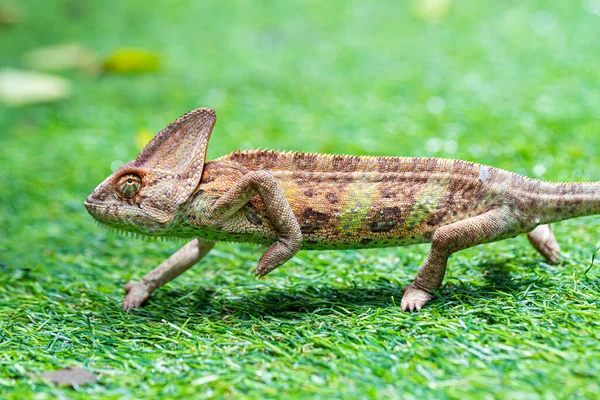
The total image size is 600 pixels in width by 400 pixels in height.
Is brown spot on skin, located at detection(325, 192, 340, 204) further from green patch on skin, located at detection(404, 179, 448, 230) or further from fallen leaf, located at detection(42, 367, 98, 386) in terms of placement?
fallen leaf, located at detection(42, 367, 98, 386)

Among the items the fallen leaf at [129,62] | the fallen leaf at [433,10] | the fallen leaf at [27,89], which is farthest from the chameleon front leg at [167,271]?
the fallen leaf at [433,10]

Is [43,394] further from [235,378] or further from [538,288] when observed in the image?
[538,288]

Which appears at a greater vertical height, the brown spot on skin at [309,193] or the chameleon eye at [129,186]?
the brown spot on skin at [309,193]

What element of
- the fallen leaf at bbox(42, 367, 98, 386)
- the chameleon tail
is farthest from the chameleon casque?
the fallen leaf at bbox(42, 367, 98, 386)

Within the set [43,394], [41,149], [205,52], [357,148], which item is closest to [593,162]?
[357,148]

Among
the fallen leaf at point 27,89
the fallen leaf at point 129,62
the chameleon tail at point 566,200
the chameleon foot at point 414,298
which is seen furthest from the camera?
the fallen leaf at point 129,62

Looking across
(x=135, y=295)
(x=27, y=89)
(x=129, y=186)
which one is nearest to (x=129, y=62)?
(x=27, y=89)

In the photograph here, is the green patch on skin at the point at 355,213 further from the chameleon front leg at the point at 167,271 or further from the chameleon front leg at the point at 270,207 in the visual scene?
the chameleon front leg at the point at 167,271
